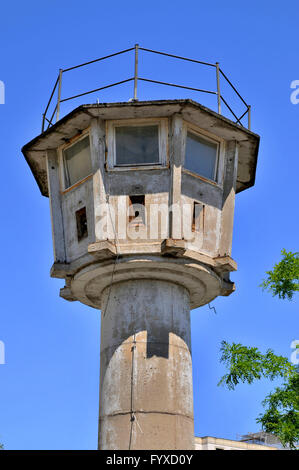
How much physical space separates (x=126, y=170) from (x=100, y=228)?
1566 millimetres

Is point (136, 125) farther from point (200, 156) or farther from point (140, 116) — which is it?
point (200, 156)

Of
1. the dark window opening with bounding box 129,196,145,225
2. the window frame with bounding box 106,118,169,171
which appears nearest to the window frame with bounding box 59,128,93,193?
the window frame with bounding box 106,118,169,171

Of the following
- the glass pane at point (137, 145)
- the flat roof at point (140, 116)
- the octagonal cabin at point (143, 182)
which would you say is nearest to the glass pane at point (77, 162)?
the octagonal cabin at point (143, 182)

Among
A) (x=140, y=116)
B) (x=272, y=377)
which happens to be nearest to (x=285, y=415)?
(x=272, y=377)

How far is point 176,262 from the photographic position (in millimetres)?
15008

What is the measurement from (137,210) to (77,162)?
2.32 metres

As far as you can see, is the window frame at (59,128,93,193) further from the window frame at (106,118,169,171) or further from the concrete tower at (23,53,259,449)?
the window frame at (106,118,169,171)

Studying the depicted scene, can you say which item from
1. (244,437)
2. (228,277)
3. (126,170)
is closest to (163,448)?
(228,277)

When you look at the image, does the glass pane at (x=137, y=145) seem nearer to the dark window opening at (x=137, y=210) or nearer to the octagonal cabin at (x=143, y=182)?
the octagonal cabin at (x=143, y=182)

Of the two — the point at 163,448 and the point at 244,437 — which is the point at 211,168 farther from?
the point at 244,437

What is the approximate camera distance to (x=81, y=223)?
1609cm

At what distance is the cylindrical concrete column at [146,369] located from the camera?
14.3 meters

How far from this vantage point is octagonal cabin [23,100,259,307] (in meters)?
15.1
